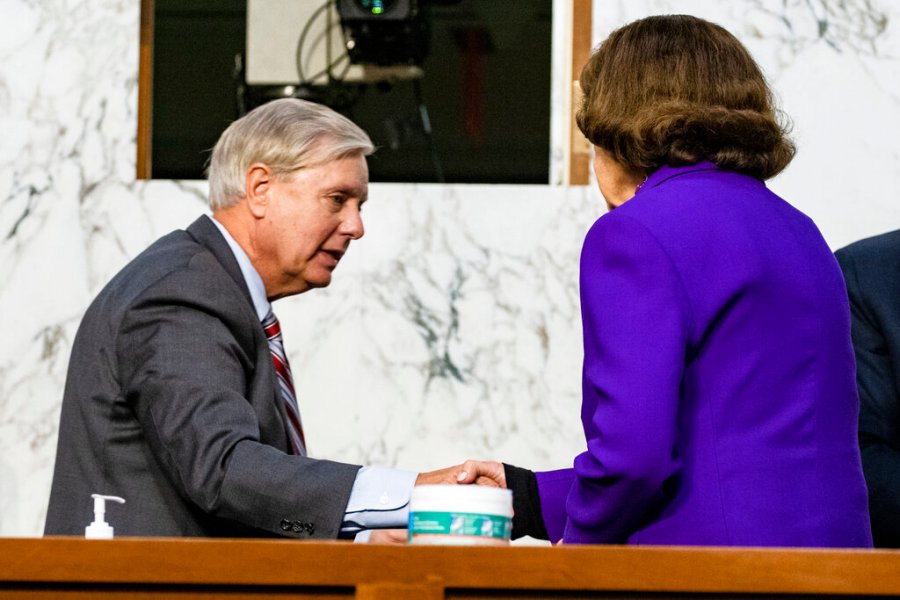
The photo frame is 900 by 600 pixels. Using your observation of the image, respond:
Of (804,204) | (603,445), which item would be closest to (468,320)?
(804,204)

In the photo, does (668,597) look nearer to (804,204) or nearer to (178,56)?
(804,204)

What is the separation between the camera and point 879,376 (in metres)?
2.77

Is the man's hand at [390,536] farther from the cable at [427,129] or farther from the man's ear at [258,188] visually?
the cable at [427,129]

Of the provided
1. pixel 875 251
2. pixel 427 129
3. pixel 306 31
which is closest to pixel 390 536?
pixel 875 251

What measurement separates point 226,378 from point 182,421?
0.11 meters

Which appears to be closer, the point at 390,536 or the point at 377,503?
the point at 377,503

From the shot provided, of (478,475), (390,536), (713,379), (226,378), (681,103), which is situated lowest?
(390,536)

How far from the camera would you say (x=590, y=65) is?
2041 mm

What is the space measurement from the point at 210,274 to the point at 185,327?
150mm

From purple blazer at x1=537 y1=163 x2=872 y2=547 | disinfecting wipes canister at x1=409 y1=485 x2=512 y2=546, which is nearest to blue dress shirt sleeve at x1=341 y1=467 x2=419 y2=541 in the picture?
purple blazer at x1=537 y1=163 x2=872 y2=547

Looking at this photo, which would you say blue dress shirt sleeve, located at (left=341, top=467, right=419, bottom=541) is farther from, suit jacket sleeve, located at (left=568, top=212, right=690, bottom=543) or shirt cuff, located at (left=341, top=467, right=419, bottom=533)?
suit jacket sleeve, located at (left=568, top=212, right=690, bottom=543)

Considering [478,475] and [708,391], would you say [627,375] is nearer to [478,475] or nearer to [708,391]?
[708,391]

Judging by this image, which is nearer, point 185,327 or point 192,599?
point 192,599

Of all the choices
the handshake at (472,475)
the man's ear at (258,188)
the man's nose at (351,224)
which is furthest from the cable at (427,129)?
the handshake at (472,475)
